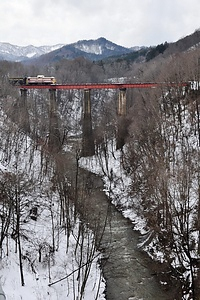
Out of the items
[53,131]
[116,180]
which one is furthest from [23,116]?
[116,180]

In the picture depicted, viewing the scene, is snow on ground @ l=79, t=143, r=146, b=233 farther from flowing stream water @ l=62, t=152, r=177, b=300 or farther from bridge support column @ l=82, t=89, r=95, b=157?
bridge support column @ l=82, t=89, r=95, b=157

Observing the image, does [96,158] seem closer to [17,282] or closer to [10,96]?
[10,96]

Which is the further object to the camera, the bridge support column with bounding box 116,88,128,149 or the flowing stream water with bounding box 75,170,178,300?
the bridge support column with bounding box 116,88,128,149

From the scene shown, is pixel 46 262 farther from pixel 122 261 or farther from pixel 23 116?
pixel 23 116

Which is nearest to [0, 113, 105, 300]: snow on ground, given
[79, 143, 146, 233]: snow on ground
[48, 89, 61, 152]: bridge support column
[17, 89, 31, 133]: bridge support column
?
[79, 143, 146, 233]: snow on ground

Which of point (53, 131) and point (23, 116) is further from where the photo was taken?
point (53, 131)

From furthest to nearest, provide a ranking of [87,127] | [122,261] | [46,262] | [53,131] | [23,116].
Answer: [87,127] < [53,131] < [23,116] < [122,261] < [46,262]

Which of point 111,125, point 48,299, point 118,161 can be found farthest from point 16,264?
point 111,125

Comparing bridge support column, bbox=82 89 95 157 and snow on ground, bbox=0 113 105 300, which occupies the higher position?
bridge support column, bbox=82 89 95 157

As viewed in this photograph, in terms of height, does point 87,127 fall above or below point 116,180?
above

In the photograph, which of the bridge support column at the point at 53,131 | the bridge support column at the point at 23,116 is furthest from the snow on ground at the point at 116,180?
the bridge support column at the point at 23,116

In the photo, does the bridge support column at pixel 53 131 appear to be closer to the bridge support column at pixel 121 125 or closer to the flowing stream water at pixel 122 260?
the bridge support column at pixel 121 125
